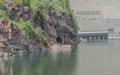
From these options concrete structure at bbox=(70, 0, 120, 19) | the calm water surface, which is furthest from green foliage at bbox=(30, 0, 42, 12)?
concrete structure at bbox=(70, 0, 120, 19)

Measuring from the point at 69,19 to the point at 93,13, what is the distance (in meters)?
67.7

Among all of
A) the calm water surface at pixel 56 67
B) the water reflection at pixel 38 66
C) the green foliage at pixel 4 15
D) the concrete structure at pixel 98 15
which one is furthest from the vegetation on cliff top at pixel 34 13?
the concrete structure at pixel 98 15

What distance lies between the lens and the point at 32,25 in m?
99.9

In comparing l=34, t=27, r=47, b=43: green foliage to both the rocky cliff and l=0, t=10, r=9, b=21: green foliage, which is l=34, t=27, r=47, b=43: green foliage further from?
l=0, t=10, r=9, b=21: green foliage

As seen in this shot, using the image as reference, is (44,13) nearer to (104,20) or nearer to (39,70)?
(39,70)

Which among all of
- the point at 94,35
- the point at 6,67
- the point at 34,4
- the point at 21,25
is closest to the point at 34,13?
the point at 34,4

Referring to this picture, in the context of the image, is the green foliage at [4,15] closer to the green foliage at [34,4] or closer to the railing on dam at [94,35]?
the green foliage at [34,4]

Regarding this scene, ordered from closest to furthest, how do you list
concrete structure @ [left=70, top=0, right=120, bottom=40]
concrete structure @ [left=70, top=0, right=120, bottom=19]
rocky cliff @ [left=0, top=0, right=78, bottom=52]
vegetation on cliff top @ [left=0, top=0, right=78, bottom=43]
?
1. rocky cliff @ [left=0, top=0, right=78, bottom=52]
2. vegetation on cliff top @ [left=0, top=0, right=78, bottom=43]
3. concrete structure @ [left=70, top=0, right=120, bottom=40]
4. concrete structure @ [left=70, top=0, right=120, bottom=19]

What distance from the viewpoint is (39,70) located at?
197 ft

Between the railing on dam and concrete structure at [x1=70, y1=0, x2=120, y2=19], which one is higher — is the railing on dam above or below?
below

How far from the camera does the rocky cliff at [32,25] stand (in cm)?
8825

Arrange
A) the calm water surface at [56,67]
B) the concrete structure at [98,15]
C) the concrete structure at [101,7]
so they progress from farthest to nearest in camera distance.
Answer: the concrete structure at [101,7] → the concrete structure at [98,15] → the calm water surface at [56,67]

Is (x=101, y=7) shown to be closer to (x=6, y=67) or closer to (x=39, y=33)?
(x=39, y=33)

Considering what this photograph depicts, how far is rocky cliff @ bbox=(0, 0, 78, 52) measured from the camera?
8825 centimetres
